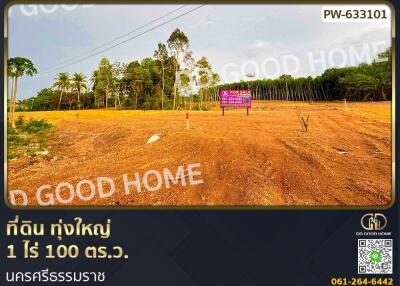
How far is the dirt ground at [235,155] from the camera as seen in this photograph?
3715mm

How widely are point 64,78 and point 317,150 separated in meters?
2.86

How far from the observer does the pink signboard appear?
3952 millimetres

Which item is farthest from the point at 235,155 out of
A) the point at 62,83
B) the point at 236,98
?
the point at 62,83

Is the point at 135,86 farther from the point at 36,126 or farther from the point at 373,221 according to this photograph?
the point at 373,221

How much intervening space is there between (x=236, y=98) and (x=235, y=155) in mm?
656

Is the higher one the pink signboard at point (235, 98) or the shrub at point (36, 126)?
the pink signboard at point (235, 98)

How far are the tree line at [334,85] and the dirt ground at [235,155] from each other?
0.12m

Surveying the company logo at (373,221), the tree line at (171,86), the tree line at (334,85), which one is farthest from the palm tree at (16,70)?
the company logo at (373,221)

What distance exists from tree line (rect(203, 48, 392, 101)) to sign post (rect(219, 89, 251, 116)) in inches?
2.1

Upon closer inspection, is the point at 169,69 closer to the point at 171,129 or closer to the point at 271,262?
the point at 171,129

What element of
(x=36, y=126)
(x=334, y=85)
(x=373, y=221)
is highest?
(x=334, y=85)

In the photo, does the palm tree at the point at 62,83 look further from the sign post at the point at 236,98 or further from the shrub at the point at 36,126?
the sign post at the point at 236,98

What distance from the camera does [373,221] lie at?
3.63m

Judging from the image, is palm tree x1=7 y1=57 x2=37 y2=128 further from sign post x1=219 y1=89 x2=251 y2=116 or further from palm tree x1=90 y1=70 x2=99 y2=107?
Answer: sign post x1=219 y1=89 x2=251 y2=116
